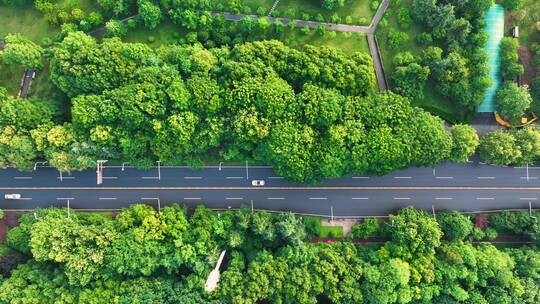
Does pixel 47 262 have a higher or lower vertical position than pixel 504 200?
lower

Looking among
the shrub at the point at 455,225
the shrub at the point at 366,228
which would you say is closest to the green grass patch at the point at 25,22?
the shrub at the point at 366,228

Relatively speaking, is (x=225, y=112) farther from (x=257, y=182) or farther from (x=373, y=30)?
(x=373, y=30)

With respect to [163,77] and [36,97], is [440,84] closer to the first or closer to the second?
[163,77]

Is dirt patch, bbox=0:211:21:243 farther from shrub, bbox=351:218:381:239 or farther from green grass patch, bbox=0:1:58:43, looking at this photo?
shrub, bbox=351:218:381:239

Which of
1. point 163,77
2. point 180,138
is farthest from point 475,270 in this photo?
point 163,77

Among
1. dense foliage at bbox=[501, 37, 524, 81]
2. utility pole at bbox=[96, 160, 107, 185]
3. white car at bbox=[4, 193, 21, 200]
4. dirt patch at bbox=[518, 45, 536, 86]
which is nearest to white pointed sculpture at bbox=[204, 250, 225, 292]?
utility pole at bbox=[96, 160, 107, 185]

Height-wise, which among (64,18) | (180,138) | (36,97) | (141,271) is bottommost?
(141,271)
